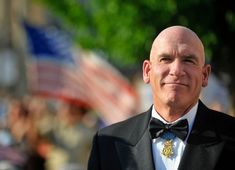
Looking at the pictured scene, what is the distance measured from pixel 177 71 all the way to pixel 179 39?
19 centimetres

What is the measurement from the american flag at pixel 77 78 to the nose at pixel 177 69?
9.14 meters

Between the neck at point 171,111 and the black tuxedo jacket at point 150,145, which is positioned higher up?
the neck at point 171,111

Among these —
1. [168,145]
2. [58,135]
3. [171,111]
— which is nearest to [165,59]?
[171,111]

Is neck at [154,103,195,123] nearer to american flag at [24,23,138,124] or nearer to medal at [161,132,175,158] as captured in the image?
medal at [161,132,175,158]

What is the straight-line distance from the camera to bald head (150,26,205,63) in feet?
18.4

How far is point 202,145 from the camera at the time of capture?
18.6 ft

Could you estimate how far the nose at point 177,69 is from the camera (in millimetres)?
5512

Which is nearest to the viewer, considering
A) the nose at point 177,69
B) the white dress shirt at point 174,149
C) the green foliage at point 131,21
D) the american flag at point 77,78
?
the nose at point 177,69

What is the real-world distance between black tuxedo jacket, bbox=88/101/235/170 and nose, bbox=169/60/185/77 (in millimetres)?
299

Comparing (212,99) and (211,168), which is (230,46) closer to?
(212,99)

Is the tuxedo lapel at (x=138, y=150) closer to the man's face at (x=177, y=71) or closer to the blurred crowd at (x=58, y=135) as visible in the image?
the man's face at (x=177, y=71)

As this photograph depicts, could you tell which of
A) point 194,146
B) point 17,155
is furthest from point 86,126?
point 194,146

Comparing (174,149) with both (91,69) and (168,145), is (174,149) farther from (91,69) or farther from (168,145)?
(91,69)

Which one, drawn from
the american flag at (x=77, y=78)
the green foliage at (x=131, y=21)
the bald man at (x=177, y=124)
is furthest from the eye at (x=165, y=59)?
the american flag at (x=77, y=78)
